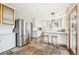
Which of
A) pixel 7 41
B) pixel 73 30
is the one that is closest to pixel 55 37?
pixel 73 30

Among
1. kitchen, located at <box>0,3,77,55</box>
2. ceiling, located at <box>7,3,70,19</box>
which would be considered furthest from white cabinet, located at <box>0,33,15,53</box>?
ceiling, located at <box>7,3,70,19</box>

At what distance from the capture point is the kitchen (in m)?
2.11

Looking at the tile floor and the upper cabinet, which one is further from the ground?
the upper cabinet

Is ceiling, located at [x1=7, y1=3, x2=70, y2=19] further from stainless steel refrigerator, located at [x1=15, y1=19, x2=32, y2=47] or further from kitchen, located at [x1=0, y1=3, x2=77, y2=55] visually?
stainless steel refrigerator, located at [x1=15, y1=19, x2=32, y2=47]

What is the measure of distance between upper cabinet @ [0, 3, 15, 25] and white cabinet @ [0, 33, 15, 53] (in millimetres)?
243

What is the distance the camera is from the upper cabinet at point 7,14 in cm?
207

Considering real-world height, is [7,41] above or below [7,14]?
below

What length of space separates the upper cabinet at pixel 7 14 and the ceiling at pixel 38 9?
84 mm

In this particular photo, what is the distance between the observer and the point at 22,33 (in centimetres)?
220

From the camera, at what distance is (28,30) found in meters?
2.20

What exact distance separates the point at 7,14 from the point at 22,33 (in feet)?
1.47

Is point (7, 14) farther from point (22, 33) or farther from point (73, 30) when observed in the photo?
point (73, 30)

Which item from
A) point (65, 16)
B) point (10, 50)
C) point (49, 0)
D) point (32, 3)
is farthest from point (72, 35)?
point (10, 50)
